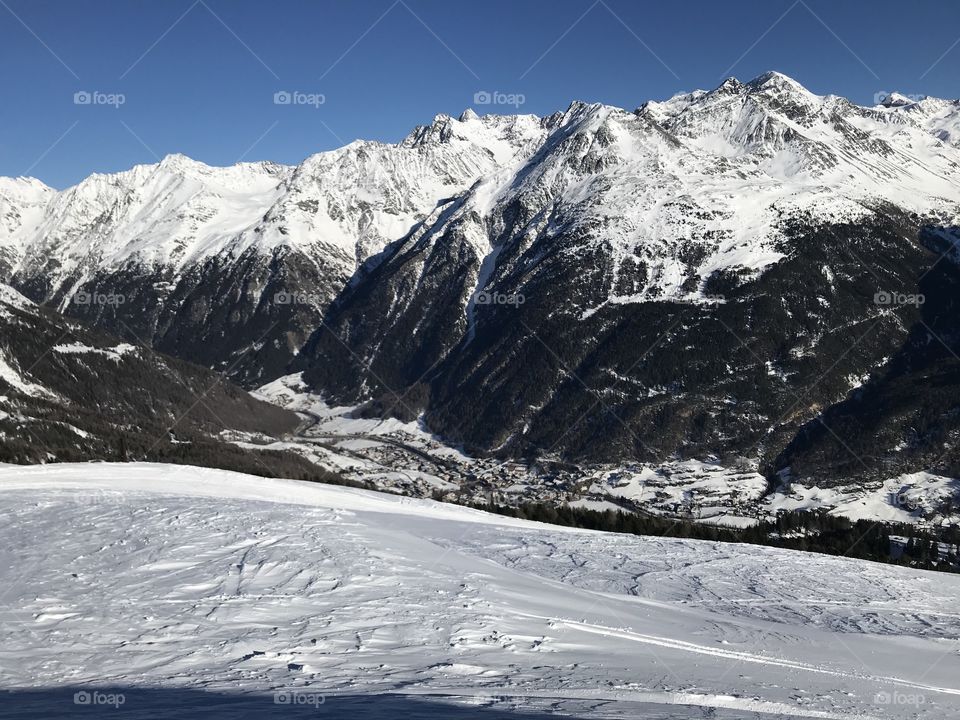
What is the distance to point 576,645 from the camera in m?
18.8

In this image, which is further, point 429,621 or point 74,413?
point 74,413

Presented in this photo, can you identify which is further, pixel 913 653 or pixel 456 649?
pixel 913 653

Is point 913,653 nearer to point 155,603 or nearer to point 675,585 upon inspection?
point 675,585

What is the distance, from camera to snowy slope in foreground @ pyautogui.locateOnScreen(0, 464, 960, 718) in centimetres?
1484

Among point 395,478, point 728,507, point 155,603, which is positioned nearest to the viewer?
point 155,603

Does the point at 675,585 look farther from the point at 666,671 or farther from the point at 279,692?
the point at 279,692

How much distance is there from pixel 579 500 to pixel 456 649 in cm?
14499

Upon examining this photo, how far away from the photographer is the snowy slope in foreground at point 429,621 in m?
14.8

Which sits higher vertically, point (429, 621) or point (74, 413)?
point (74, 413)

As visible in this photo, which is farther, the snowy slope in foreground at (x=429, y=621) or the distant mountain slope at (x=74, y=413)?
the distant mountain slope at (x=74, y=413)

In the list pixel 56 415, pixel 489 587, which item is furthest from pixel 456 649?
pixel 56 415

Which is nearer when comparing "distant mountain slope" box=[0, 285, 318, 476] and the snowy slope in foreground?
the snowy slope in foreground

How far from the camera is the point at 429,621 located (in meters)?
19.7

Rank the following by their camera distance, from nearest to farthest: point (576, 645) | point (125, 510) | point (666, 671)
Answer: point (666, 671) → point (576, 645) → point (125, 510)
